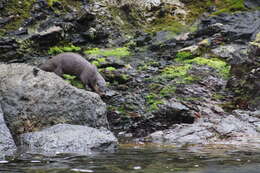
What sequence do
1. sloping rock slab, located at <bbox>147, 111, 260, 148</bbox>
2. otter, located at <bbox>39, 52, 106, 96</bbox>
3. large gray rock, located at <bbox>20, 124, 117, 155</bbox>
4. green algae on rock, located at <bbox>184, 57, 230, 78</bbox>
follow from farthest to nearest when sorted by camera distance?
green algae on rock, located at <bbox>184, 57, 230, 78</bbox> < otter, located at <bbox>39, 52, 106, 96</bbox> < sloping rock slab, located at <bbox>147, 111, 260, 148</bbox> < large gray rock, located at <bbox>20, 124, 117, 155</bbox>

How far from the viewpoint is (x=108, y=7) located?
61.1 ft

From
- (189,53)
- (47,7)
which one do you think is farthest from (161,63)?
(47,7)

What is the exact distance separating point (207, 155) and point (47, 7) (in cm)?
1241

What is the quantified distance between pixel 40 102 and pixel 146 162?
362 centimetres

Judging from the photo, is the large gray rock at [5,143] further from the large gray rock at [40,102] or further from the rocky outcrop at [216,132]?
the rocky outcrop at [216,132]

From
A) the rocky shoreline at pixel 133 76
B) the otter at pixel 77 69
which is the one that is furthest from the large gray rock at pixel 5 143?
the otter at pixel 77 69

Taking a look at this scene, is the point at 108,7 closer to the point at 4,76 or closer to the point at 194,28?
the point at 194,28

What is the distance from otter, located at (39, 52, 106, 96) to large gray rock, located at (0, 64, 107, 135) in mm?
1922

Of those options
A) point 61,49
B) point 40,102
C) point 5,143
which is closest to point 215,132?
point 40,102

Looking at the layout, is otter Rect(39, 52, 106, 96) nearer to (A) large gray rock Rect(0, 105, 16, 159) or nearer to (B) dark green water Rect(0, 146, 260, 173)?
(A) large gray rock Rect(0, 105, 16, 159)

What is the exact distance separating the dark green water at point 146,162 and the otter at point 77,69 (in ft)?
13.9

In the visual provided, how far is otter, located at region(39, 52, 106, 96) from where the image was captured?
11086mm

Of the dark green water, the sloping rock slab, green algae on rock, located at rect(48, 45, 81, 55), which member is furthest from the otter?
the dark green water

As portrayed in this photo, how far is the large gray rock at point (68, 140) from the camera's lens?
702cm
